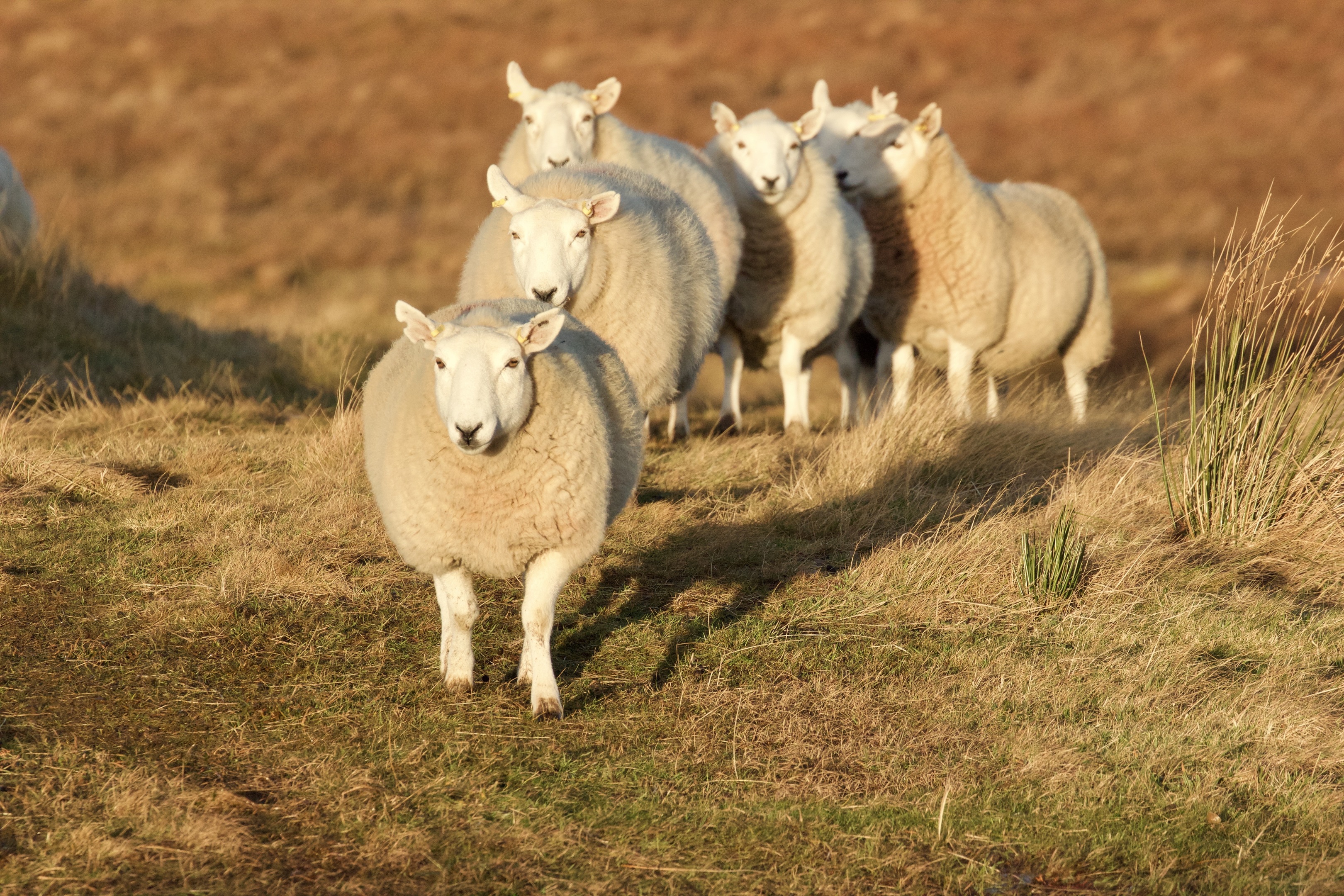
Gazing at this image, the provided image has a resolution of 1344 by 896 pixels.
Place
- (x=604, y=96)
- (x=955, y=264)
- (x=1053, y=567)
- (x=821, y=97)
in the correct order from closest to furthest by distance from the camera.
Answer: (x=1053, y=567) → (x=604, y=96) → (x=955, y=264) → (x=821, y=97)

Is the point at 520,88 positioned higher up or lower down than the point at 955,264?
higher up

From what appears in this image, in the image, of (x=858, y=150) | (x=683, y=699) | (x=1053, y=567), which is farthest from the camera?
(x=858, y=150)

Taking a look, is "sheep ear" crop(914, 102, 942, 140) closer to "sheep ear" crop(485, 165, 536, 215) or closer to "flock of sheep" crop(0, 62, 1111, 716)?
"flock of sheep" crop(0, 62, 1111, 716)

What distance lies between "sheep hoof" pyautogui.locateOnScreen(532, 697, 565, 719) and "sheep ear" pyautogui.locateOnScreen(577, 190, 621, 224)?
7.47ft

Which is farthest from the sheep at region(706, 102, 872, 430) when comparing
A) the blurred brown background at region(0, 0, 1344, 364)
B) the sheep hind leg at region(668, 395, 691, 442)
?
the blurred brown background at region(0, 0, 1344, 364)

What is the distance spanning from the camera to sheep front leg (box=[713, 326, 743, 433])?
774 centimetres

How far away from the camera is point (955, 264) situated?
8102 millimetres

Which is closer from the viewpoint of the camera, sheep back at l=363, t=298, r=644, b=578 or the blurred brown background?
sheep back at l=363, t=298, r=644, b=578

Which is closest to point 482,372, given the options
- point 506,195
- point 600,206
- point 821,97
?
point 600,206

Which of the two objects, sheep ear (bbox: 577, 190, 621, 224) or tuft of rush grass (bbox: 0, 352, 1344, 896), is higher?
sheep ear (bbox: 577, 190, 621, 224)

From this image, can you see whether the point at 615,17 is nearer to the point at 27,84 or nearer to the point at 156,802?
the point at 27,84

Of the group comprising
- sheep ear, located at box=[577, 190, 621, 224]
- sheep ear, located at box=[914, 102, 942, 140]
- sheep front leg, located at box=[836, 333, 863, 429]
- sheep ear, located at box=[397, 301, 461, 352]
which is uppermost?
sheep ear, located at box=[914, 102, 942, 140]

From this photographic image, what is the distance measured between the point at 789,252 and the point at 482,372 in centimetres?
429

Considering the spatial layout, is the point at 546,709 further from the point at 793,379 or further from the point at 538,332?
A: the point at 793,379
